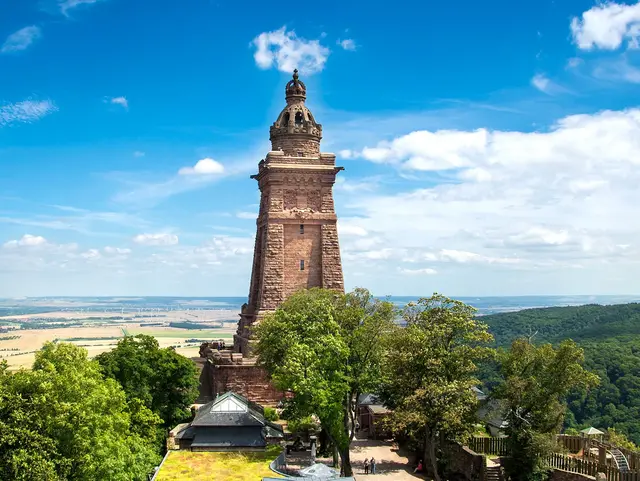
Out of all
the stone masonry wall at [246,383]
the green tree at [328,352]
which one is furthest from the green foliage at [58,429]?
the stone masonry wall at [246,383]

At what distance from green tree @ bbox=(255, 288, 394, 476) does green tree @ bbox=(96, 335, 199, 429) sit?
5.61 m

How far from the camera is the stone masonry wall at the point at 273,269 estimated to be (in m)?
48.8

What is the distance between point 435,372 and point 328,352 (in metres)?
5.64

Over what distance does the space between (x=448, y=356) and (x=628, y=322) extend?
10185 centimetres

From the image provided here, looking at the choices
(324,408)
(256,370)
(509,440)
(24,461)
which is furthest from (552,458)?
(24,461)

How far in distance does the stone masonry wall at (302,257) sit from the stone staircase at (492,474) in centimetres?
1885

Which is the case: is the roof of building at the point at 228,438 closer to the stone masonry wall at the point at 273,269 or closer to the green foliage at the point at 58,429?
the green foliage at the point at 58,429

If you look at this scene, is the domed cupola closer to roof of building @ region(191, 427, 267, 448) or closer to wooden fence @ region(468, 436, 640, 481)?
roof of building @ region(191, 427, 267, 448)

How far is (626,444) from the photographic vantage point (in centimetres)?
3934

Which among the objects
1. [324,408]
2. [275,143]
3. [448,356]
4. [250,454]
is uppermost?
[275,143]

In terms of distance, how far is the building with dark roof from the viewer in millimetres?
37250

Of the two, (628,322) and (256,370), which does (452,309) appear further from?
(628,322)

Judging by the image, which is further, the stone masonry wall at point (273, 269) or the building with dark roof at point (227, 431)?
the stone masonry wall at point (273, 269)

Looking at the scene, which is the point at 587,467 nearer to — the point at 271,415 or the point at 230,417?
the point at 271,415
